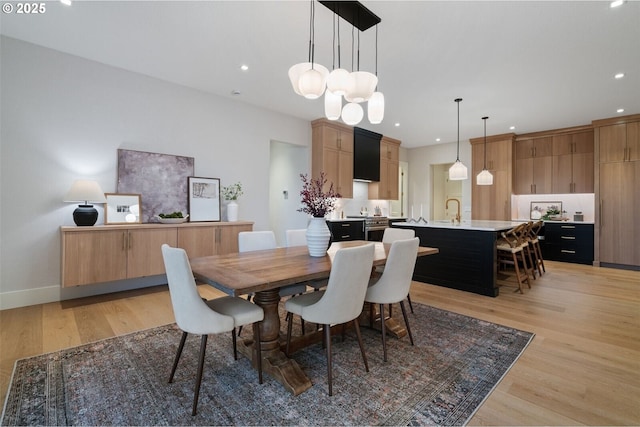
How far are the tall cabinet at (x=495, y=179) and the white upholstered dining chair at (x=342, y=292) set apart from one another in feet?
20.4

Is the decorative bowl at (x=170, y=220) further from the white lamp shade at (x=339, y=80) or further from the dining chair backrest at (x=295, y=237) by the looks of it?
the white lamp shade at (x=339, y=80)

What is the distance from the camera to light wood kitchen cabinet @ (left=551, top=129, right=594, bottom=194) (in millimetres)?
6012

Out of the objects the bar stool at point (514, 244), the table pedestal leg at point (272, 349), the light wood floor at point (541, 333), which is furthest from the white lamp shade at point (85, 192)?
the bar stool at point (514, 244)

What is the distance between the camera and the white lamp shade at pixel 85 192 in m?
3.18

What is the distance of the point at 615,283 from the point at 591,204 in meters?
2.48

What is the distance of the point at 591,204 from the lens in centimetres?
617

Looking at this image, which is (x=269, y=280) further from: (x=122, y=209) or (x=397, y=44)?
(x=122, y=209)

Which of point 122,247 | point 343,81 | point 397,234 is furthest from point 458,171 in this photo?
point 122,247

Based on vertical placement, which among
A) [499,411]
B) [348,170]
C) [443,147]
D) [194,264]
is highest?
[443,147]

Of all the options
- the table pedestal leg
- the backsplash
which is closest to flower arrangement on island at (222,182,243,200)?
the table pedestal leg

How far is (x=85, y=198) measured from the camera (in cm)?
319

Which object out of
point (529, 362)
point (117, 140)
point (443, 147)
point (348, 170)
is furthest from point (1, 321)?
point (443, 147)

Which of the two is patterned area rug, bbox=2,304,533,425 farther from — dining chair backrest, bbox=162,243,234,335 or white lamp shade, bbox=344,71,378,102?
white lamp shade, bbox=344,71,378,102

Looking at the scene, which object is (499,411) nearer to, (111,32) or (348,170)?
(111,32)
